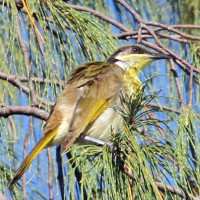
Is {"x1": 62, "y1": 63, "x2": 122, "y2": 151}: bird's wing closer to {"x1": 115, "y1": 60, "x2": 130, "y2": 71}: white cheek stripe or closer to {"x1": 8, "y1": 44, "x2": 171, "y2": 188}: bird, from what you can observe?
{"x1": 8, "y1": 44, "x2": 171, "y2": 188}: bird

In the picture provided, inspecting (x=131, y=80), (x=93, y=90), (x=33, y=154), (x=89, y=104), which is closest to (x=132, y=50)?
(x=131, y=80)

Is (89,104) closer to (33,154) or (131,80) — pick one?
(131,80)

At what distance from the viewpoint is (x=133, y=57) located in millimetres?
4312

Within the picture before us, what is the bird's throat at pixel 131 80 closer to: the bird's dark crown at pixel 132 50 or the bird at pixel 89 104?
the bird at pixel 89 104

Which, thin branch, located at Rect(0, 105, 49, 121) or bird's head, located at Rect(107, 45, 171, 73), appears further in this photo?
bird's head, located at Rect(107, 45, 171, 73)

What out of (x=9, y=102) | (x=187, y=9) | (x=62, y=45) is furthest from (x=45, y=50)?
(x=187, y=9)

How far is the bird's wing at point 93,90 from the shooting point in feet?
12.0

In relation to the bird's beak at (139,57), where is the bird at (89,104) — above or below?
below

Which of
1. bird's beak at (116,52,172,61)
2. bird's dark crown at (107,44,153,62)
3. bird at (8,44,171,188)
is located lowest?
bird at (8,44,171,188)

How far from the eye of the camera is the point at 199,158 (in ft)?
9.57

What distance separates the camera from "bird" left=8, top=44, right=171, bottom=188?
3611 millimetres

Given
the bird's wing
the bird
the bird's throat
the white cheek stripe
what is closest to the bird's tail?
the bird

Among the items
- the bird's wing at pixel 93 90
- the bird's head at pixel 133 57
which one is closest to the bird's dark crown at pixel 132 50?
the bird's head at pixel 133 57

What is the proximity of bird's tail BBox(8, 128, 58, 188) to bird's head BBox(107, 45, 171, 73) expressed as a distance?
918 mm
